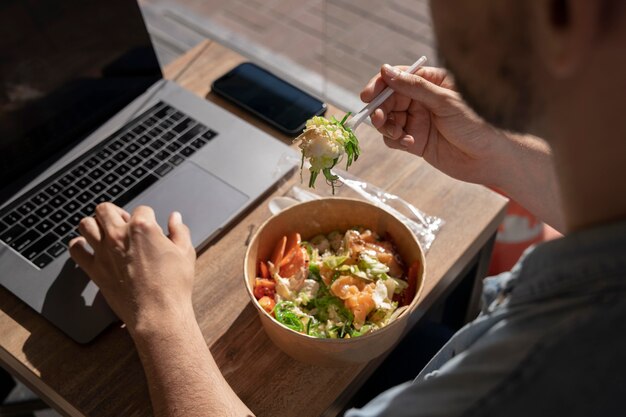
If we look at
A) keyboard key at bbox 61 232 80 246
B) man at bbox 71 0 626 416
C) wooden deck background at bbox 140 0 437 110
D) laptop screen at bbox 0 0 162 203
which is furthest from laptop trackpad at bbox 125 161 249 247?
wooden deck background at bbox 140 0 437 110

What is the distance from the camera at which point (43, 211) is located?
1.19 meters

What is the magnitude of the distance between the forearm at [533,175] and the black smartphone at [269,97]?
1.32 feet

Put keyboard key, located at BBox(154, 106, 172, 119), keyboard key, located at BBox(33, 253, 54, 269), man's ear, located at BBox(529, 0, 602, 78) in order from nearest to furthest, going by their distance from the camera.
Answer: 1. man's ear, located at BBox(529, 0, 602, 78)
2. keyboard key, located at BBox(33, 253, 54, 269)
3. keyboard key, located at BBox(154, 106, 172, 119)

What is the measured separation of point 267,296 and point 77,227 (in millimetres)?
392

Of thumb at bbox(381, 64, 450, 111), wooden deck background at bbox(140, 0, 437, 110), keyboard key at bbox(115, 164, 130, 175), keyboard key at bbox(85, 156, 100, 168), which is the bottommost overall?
wooden deck background at bbox(140, 0, 437, 110)

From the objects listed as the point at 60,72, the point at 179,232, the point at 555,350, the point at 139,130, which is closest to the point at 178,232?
the point at 179,232

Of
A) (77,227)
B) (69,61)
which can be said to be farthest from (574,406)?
(69,61)

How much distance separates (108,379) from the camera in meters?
1.01

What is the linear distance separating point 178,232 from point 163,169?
203mm

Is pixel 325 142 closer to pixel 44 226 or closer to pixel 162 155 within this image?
pixel 162 155

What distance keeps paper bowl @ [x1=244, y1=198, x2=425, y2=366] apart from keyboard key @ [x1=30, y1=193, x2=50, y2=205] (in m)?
0.44

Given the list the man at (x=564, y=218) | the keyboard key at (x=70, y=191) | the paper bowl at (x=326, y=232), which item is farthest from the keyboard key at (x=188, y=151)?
the man at (x=564, y=218)

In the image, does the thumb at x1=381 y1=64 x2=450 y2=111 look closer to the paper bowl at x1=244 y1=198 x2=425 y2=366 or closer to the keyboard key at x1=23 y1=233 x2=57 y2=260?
the paper bowl at x1=244 y1=198 x2=425 y2=366

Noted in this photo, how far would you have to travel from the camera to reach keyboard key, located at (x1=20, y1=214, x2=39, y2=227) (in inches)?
45.9
